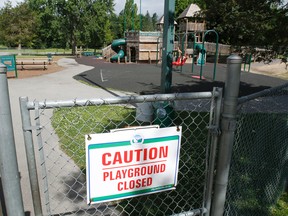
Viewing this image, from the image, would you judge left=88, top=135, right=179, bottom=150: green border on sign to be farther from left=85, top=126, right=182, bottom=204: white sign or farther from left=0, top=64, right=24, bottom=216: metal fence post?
left=0, top=64, right=24, bottom=216: metal fence post

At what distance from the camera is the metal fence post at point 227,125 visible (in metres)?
1.79

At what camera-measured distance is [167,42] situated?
5.73 m

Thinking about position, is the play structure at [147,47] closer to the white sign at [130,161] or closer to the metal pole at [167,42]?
the metal pole at [167,42]

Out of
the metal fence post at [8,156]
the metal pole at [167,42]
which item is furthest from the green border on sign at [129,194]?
the metal pole at [167,42]

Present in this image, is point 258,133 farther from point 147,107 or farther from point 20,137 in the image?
point 20,137

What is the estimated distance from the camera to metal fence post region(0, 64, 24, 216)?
4.28 feet

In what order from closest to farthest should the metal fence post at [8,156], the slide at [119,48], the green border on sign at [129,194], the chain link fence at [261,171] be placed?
the metal fence post at [8,156] → the green border on sign at [129,194] → the chain link fence at [261,171] → the slide at [119,48]

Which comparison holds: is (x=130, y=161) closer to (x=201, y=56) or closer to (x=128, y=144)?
(x=128, y=144)

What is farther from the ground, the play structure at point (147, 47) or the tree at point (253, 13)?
the tree at point (253, 13)

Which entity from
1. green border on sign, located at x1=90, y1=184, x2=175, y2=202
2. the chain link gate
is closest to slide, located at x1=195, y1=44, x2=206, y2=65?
the chain link gate

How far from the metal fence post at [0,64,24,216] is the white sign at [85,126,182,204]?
1.27 feet

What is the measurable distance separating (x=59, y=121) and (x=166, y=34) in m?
3.18

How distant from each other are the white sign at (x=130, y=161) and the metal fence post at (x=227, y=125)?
1.13 ft

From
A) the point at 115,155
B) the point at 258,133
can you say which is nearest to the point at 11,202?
the point at 115,155
